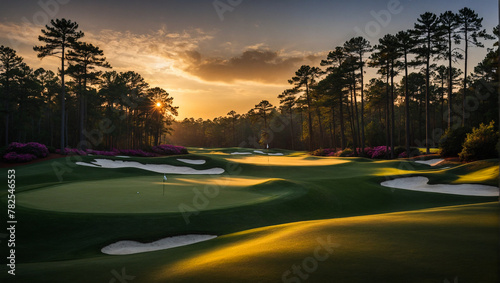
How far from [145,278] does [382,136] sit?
229 feet

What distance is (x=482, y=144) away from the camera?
24359mm

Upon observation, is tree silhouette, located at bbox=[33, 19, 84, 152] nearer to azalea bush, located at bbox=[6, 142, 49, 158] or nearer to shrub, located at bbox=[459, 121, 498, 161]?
azalea bush, located at bbox=[6, 142, 49, 158]

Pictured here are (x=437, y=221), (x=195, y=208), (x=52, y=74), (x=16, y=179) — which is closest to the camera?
(x=437, y=221)

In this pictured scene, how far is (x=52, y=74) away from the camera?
73.8 metres

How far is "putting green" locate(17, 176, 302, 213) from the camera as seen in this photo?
34.8 ft

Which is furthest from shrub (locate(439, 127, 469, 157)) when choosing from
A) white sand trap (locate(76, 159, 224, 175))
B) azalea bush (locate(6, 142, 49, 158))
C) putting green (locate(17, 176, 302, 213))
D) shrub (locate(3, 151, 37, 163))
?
shrub (locate(3, 151, 37, 163))

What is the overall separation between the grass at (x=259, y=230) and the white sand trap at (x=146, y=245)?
0.67 feet

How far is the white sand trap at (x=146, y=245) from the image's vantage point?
8223 millimetres

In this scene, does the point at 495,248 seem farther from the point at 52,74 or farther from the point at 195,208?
the point at 52,74

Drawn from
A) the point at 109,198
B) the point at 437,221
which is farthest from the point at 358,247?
the point at 109,198

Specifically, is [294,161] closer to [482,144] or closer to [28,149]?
[482,144]

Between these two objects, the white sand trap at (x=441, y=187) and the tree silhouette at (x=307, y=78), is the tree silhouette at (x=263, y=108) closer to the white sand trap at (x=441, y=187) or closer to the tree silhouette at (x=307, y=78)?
the tree silhouette at (x=307, y=78)

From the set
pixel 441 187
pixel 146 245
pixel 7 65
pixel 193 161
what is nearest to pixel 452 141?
pixel 441 187

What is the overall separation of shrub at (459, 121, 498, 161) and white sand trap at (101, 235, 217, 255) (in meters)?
26.3
